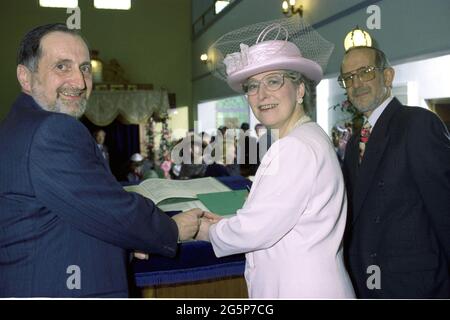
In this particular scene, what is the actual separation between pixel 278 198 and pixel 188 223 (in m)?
0.26

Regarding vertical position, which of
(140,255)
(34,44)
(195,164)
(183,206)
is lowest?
(140,255)

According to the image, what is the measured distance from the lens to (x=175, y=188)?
124 cm

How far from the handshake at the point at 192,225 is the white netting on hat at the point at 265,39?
41cm

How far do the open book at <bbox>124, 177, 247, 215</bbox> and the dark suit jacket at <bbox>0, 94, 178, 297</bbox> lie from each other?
10.1 inches

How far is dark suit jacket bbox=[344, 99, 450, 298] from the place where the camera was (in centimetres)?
122

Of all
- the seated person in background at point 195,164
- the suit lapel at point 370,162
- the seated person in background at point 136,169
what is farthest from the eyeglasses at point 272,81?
the seated person in background at point 136,169

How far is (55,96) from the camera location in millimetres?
939

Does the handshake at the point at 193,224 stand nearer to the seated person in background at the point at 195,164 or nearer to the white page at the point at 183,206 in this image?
the white page at the point at 183,206

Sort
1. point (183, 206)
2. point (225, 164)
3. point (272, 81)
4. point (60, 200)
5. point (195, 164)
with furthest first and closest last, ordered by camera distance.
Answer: point (195, 164)
point (225, 164)
point (183, 206)
point (272, 81)
point (60, 200)

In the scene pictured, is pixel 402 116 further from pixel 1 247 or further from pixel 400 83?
pixel 400 83

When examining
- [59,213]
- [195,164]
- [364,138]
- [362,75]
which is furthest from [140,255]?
[195,164]

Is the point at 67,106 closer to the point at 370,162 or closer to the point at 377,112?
the point at 370,162

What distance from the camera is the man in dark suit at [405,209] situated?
1.22 meters
